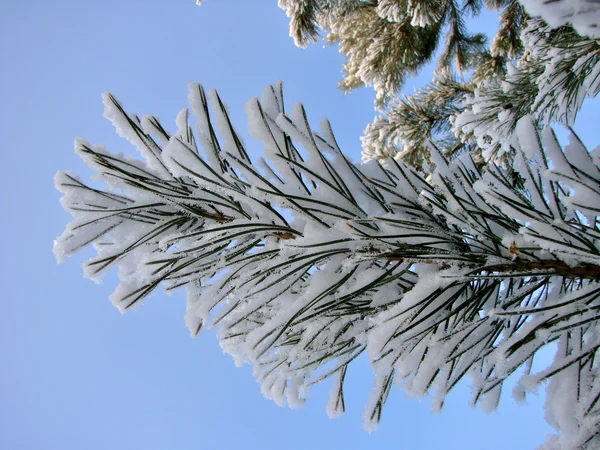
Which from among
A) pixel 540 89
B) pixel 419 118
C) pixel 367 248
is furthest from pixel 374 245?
Result: pixel 419 118

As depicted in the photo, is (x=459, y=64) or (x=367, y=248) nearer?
(x=367, y=248)

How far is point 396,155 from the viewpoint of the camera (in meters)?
4.02

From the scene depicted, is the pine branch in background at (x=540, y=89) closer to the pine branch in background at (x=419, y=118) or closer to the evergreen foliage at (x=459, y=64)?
the evergreen foliage at (x=459, y=64)

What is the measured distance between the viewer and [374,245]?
30.2 inches

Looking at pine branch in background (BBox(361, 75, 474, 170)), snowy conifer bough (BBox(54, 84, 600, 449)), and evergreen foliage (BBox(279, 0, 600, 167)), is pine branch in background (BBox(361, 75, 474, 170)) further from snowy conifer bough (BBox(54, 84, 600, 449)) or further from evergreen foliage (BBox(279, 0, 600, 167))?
snowy conifer bough (BBox(54, 84, 600, 449))

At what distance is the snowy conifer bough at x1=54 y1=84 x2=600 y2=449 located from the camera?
26.7 inches

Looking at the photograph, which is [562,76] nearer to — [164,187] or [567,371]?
[567,371]

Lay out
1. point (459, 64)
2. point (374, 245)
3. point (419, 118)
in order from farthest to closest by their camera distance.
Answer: point (459, 64), point (419, 118), point (374, 245)

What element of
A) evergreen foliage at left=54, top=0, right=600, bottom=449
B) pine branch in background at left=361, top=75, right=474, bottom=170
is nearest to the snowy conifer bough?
evergreen foliage at left=54, top=0, right=600, bottom=449

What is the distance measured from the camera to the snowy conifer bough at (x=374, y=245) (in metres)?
0.68

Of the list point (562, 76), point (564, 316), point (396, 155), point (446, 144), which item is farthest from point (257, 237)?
point (446, 144)

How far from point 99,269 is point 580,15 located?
924 millimetres

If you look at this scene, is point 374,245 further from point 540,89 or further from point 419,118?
point 419,118

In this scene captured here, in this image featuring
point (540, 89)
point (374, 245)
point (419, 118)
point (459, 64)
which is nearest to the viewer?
point (374, 245)
